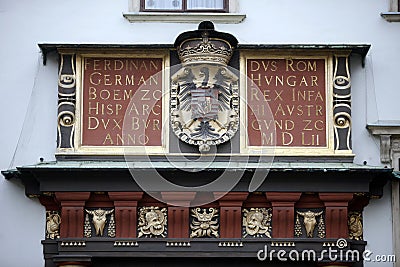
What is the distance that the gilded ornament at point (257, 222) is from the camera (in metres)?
12.1

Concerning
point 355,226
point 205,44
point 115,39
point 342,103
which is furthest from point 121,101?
point 355,226

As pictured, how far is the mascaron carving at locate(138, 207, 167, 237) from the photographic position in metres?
12.0

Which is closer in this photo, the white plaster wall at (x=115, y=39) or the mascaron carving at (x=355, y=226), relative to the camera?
the mascaron carving at (x=355, y=226)

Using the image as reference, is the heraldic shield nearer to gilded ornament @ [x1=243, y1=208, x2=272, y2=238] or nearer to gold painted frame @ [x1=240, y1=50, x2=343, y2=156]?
gold painted frame @ [x1=240, y1=50, x2=343, y2=156]

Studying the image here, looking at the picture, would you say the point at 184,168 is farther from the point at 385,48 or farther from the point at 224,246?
the point at 385,48

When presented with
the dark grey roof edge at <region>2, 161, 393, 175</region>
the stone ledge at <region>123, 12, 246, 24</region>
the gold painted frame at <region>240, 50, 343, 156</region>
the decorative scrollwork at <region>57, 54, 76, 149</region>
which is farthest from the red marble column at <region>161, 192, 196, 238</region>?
the stone ledge at <region>123, 12, 246, 24</region>

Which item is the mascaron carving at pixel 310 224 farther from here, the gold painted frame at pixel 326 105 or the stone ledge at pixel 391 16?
the stone ledge at pixel 391 16

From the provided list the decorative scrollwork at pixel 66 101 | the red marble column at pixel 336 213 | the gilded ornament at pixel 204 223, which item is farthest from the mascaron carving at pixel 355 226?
the decorative scrollwork at pixel 66 101

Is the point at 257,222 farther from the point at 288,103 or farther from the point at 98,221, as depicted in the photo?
A: the point at 98,221

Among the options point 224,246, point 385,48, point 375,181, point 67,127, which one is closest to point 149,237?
point 224,246

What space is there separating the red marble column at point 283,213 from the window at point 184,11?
234cm

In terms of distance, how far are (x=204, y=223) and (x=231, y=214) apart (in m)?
0.34

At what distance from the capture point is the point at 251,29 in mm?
12812

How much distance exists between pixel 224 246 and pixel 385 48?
3.25 m
